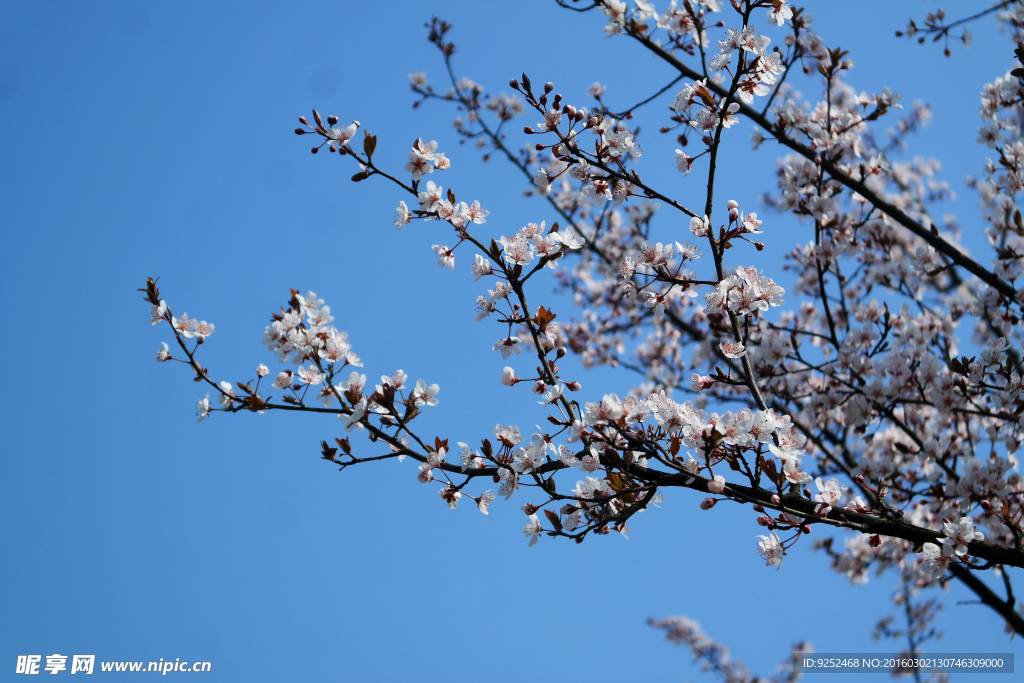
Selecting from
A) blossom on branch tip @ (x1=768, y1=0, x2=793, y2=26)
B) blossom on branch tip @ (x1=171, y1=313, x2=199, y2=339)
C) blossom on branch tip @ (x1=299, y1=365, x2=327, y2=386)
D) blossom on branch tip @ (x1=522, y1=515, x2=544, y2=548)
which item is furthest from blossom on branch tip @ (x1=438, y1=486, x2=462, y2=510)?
blossom on branch tip @ (x1=768, y1=0, x2=793, y2=26)

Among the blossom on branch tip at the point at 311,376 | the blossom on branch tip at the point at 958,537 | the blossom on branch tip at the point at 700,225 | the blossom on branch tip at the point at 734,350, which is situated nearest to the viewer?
the blossom on branch tip at the point at 958,537

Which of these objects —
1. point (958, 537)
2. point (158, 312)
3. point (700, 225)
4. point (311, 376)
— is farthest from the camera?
point (158, 312)

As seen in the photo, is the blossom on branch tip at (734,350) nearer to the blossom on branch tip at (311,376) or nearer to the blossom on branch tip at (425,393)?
the blossom on branch tip at (425,393)

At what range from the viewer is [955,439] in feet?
15.4

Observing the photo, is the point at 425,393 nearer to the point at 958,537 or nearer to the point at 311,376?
the point at 311,376

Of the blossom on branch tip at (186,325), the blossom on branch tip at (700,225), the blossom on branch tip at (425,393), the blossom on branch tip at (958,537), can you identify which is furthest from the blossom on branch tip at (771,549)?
the blossom on branch tip at (186,325)

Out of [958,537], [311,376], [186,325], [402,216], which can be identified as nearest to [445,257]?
[402,216]

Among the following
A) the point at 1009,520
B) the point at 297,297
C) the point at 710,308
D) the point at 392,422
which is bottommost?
the point at 1009,520

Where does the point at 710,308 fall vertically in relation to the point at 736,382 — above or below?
above

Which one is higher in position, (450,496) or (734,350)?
(734,350)

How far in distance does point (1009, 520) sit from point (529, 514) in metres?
2.09

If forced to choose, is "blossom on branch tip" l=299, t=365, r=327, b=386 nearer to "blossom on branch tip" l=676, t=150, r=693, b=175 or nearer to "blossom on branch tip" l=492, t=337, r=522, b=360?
"blossom on branch tip" l=492, t=337, r=522, b=360

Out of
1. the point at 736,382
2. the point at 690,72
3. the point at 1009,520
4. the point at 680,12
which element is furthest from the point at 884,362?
the point at 680,12

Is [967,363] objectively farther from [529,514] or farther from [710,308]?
[529,514]
